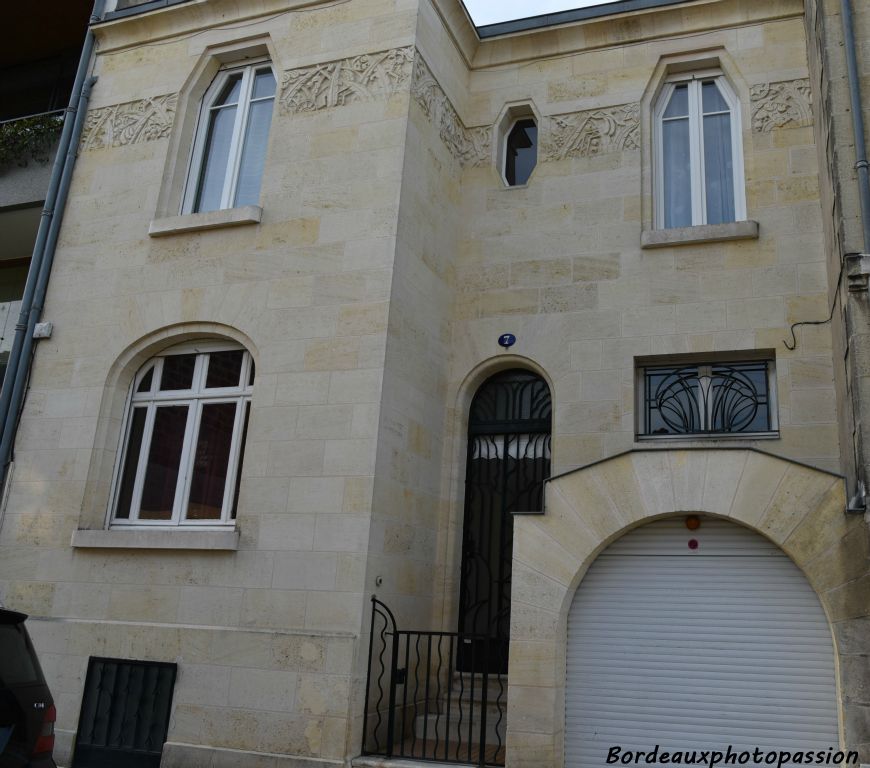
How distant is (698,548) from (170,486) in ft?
18.7

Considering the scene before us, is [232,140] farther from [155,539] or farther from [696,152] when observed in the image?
[696,152]

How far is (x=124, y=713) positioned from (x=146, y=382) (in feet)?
12.2

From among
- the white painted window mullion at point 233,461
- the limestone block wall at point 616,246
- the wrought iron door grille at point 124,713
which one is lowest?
the wrought iron door grille at point 124,713

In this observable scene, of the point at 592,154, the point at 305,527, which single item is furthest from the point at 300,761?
the point at 592,154

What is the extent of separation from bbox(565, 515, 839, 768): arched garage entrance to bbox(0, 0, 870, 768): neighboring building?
0.03m

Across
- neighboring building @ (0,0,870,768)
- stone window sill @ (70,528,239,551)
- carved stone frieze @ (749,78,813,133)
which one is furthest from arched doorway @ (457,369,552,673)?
carved stone frieze @ (749,78,813,133)

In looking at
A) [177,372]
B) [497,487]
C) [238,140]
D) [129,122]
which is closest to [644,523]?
[497,487]

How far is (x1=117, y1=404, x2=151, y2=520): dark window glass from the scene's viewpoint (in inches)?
403

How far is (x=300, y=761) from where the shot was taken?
8.16 m

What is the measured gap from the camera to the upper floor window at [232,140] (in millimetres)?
11203

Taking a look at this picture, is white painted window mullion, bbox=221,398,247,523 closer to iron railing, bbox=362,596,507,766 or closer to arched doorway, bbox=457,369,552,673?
iron railing, bbox=362,596,507,766

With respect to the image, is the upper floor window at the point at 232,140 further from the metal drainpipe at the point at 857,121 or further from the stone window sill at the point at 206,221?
the metal drainpipe at the point at 857,121

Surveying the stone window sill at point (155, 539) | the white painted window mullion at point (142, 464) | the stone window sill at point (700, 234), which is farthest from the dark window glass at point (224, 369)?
the stone window sill at point (700, 234)

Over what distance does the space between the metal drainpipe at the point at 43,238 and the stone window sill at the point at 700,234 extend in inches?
290
